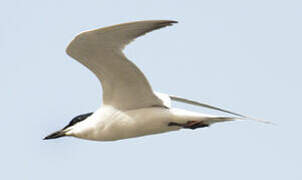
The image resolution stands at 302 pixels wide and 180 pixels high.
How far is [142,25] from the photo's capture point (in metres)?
8.47

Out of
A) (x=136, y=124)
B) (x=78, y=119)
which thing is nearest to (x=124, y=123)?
(x=136, y=124)

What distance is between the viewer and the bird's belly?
32.9 feet

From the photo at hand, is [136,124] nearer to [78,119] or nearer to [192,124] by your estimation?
[192,124]

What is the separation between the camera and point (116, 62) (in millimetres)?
9539

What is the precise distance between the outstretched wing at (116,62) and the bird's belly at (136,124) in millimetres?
125

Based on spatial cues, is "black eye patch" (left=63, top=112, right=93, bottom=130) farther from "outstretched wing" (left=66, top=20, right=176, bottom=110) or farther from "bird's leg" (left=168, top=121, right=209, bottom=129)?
"bird's leg" (left=168, top=121, right=209, bottom=129)

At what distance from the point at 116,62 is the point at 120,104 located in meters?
0.94

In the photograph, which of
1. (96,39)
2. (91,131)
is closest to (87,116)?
(91,131)

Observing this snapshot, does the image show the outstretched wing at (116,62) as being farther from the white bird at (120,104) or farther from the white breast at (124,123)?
the white breast at (124,123)

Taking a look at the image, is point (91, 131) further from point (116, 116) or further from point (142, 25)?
point (142, 25)

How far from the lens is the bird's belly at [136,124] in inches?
395

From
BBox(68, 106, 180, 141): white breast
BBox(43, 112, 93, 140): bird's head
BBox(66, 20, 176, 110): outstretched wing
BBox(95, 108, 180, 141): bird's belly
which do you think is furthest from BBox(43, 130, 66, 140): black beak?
BBox(66, 20, 176, 110): outstretched wing

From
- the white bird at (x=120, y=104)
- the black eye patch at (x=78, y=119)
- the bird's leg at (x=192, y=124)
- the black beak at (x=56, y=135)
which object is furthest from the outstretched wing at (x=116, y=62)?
the black beak at (x=56, y=135)

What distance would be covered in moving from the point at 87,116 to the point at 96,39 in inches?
79.6
